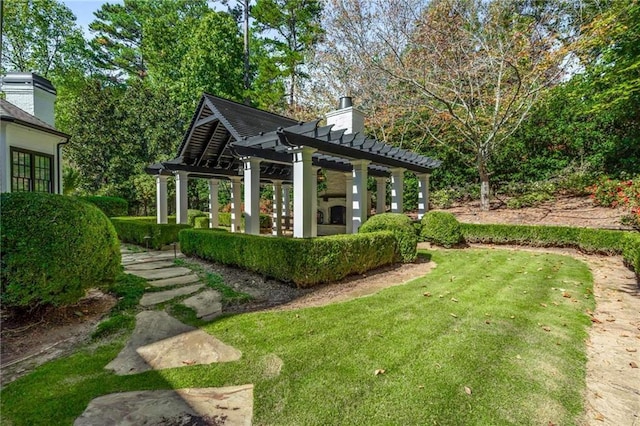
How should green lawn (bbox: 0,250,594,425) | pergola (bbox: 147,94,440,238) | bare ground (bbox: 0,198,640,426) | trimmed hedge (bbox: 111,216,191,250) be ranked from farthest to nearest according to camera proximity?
trimmed hedge (bbox: 111,216,191,250) < pergola (bbox: 147,94,440,238) < bare ground (bbox: 0,198,640,426) < green lawn (bbox: 0,250,594,425)

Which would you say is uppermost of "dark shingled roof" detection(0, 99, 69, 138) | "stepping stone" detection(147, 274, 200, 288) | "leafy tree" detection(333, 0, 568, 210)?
"leafy tree" detection(333, 0, 568, 210)

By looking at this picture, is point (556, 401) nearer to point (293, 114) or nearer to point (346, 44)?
point (346, 44)

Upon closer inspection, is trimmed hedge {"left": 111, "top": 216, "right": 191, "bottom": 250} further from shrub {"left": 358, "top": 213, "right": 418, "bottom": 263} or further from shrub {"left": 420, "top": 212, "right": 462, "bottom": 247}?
shrub {"left": 420, "top": 212, "right": 462, "bottom": 247}

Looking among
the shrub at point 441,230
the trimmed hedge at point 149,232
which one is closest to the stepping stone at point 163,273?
the trimmed hedge at point 149,232

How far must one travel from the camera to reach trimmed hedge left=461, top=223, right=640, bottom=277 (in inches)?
314

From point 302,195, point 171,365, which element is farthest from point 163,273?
point 171,365

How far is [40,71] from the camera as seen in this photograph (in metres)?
21.7

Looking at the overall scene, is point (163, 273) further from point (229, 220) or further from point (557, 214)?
point (557, 214)

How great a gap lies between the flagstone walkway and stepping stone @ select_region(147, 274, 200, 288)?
0.25m

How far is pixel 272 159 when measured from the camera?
841 cm

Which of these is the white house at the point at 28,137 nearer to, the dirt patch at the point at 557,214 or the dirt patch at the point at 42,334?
the dirt patch at the point at 42,334

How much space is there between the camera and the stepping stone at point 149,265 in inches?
280

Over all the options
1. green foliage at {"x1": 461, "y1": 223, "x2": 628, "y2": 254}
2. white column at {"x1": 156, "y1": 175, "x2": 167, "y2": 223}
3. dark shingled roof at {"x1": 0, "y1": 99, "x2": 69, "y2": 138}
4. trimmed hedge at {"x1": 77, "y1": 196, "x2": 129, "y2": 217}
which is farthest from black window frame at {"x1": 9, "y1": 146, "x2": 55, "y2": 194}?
green foliage at {"x1": 461, "y1": 223, "x2": 628, "y2": 254}

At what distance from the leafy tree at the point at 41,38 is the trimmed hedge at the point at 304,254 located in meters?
24.7
